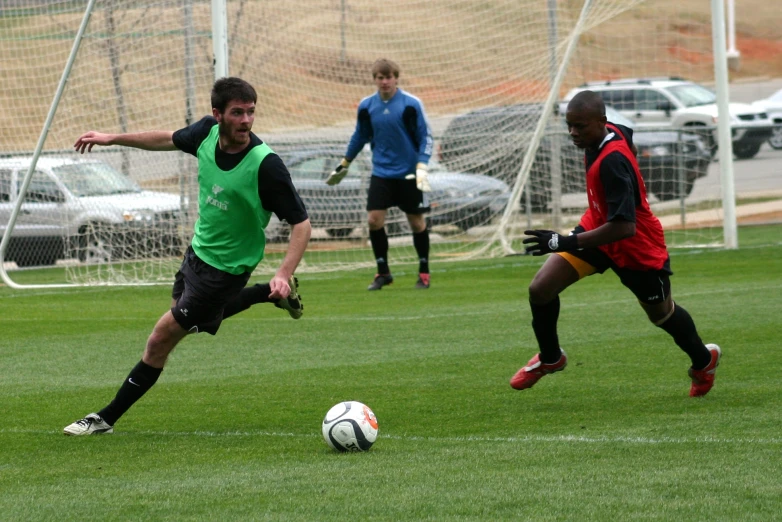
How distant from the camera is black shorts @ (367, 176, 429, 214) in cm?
1330

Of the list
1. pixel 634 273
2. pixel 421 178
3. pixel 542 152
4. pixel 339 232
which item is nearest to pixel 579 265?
pixel 634 273

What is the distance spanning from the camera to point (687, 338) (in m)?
6.92

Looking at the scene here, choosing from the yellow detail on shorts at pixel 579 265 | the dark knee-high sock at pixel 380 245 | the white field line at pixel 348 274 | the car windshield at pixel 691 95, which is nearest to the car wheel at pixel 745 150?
the car windshield at pixel 691 95

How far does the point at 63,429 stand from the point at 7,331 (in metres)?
4.58

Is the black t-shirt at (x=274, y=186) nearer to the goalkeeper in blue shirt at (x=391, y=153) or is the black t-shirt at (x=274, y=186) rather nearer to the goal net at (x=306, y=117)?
the goalkeeper in blue shirt at (x=391, y=153)

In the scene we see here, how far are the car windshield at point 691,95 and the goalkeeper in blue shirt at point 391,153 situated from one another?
1322cm

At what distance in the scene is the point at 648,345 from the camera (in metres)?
8.94

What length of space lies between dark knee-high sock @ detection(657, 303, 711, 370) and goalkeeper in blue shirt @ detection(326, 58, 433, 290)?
6.30 metres

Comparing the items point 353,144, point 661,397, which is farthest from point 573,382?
point 353,144

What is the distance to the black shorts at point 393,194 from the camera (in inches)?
524

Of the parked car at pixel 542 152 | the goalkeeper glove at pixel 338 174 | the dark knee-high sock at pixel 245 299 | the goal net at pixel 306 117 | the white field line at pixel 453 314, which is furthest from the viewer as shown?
the parked car at pixel 542 152

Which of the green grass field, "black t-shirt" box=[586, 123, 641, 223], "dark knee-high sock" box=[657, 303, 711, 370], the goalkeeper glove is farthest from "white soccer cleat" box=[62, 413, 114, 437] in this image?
the goalkeeper glove

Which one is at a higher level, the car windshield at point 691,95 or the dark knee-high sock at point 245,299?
the car windshield at point 691,95

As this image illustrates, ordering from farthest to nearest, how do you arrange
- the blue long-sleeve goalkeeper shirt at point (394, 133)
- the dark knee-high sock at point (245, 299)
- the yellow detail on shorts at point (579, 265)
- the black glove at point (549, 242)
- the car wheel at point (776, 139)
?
the car wheel at point (776, 139), the blue long-sleeve goalkeeper shirt at point (394, 133), the yellow detail on shorts at point (579, 265), the dark knee-high sock at point (245, 299), the black glove at point (549, 242)
